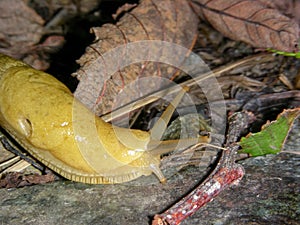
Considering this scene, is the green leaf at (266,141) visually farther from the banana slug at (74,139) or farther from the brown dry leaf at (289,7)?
the brown dry leaf at (289,7)

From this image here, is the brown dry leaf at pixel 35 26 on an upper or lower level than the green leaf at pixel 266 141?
upper

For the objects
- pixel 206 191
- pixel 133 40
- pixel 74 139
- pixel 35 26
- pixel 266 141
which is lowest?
pixel 266 141

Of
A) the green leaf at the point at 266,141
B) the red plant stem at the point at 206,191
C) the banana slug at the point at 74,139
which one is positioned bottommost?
the green leaf at the point at 266,141

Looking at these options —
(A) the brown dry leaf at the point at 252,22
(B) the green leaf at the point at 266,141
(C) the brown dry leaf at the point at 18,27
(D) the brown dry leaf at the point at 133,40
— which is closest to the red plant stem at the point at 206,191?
(B) the green leaf at the point at 266,141

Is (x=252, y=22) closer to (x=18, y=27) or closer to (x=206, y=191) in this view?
(x=206, y=191)

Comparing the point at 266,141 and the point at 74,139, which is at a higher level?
the point at 74,139

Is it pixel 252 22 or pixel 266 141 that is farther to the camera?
pixel 252 22

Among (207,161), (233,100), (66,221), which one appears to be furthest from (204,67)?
(66,221)

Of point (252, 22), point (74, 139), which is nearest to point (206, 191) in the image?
point (74, 139)
